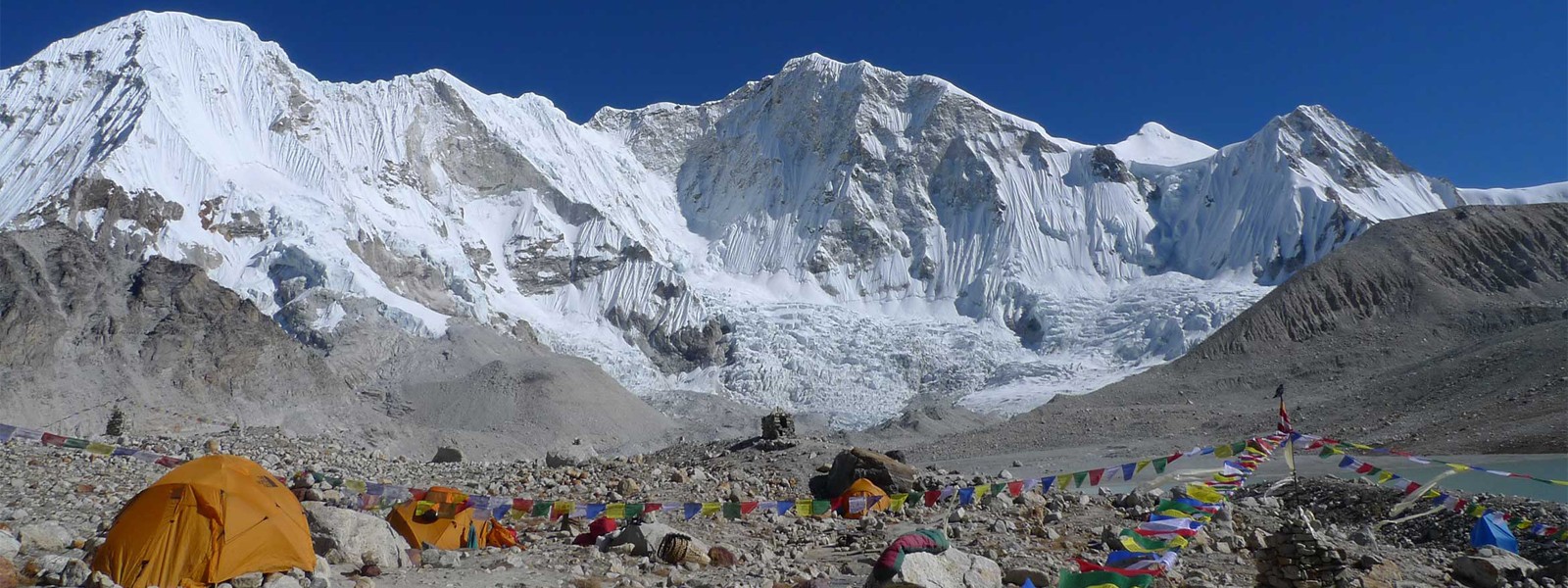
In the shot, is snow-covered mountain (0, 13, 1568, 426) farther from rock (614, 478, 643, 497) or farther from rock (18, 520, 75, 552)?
rock (18, 520, 75, 552)

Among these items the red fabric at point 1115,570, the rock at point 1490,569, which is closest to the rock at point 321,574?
the red fabric at point 1115,570

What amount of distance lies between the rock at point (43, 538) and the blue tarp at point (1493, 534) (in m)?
15.1

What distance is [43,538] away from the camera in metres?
9.47

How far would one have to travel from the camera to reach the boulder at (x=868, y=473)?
55.7ft

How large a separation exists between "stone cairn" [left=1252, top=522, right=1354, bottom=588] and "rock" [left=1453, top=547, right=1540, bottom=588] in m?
2.35

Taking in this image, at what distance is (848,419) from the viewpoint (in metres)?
86.6

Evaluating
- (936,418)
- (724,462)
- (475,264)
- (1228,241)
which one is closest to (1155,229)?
(1228,241)

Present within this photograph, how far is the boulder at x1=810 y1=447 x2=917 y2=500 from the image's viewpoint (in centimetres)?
1698

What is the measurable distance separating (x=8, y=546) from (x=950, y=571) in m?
7.82

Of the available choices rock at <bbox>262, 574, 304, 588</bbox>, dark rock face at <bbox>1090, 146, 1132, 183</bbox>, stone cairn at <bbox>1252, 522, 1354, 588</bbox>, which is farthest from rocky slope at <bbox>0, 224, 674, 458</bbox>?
dark rock face at <bbox>1090, 146, 1132, 183</bbox>

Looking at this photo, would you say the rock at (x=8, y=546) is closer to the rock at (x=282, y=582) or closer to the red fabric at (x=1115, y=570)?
the rock at (x=282, y=582)

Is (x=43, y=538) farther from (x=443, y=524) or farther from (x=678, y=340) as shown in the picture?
(x=678, y=340)

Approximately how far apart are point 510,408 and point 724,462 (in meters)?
45.0

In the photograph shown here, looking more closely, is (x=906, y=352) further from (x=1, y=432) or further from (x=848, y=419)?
(x=1, y=432)
